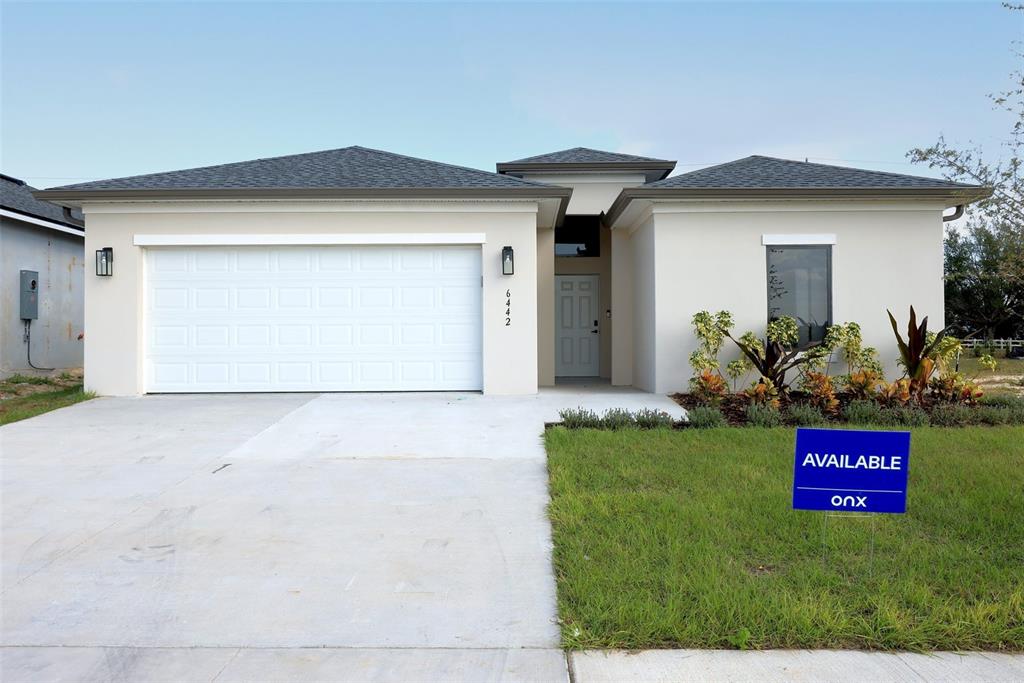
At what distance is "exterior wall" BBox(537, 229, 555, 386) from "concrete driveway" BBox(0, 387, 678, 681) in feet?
15.3

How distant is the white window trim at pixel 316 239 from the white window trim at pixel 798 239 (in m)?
4.55

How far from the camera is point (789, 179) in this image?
36.9ft

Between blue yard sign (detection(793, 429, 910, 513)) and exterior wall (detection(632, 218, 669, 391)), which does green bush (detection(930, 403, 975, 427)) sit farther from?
blue yard sign (detection(793, 429, 910, 513))

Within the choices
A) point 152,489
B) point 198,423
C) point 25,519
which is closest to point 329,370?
point 198,423

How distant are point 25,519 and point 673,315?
345 inches

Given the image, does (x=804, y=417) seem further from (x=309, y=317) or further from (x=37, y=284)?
(x=37, y=284)

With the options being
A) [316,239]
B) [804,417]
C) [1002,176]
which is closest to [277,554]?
[804,417]

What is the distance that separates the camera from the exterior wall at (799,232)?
10891mm

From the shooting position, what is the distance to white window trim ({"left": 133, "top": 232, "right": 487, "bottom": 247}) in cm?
1058

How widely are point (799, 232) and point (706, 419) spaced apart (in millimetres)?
4532

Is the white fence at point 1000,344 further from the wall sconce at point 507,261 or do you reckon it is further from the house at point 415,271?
the wall sconce at point 507,261

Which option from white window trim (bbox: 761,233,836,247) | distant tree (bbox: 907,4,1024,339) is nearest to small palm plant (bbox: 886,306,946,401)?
distant tree (bbox: 907,4,1024,339)

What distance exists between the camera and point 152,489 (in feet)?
18.9

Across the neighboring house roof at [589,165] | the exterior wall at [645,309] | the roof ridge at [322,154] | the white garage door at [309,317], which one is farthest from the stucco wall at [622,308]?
the white garage door at [309,317]
